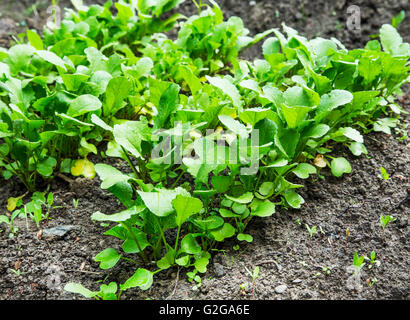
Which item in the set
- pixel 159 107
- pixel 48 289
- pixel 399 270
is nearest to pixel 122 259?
pixel 48 289

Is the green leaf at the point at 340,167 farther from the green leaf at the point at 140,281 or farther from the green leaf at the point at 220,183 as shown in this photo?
the green leaf at the point at 140,281

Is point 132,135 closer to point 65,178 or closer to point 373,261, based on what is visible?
point 65,178

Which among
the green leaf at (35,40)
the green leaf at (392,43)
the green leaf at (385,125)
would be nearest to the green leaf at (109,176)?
the green leaf at (35,40)

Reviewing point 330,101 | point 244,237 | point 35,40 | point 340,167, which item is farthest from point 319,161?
point 35,40

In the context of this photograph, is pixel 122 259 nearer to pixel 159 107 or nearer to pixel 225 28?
pixel 159 107

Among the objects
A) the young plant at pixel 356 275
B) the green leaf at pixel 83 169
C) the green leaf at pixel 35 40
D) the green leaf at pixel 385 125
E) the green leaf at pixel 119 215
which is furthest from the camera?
the green leaf at pixel 35 40

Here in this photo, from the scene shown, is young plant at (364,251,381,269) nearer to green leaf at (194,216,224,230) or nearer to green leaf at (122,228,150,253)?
green leaf at (194,216,224,230)

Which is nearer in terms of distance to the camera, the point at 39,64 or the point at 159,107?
the point at 159,107
